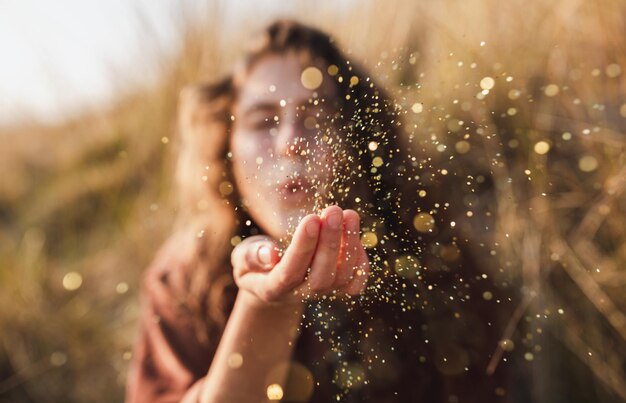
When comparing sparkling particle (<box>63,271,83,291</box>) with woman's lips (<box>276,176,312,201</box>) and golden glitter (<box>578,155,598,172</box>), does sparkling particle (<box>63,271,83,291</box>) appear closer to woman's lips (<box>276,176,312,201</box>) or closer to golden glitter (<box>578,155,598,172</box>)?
woman's lips (<box>276,176,312,201</box>)

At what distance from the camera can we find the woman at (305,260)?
1.44 feet

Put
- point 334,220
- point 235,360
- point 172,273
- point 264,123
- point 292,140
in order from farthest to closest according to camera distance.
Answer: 1. point 172,273
2. point 264,123
3. point 235,360
4. point 292,140
5. point 334,220

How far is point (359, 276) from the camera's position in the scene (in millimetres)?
432

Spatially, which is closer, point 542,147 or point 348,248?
point 348,248

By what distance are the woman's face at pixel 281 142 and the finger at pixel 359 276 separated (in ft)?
0.19

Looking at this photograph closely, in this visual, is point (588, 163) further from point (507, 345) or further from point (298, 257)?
point (298, 257)

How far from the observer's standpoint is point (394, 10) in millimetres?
975

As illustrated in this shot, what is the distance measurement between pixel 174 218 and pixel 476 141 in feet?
2.22

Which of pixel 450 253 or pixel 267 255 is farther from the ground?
pixel 267 255

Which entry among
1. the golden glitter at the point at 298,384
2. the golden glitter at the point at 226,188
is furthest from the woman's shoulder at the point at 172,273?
the golden glitter at the point at 298,384

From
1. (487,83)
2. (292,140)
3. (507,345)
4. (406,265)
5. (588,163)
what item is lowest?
(507,345)

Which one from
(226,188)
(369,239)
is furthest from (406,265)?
(226,188)

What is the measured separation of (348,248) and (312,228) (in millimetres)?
48

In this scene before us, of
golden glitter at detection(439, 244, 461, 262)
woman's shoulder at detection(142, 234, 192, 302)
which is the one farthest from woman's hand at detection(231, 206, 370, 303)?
woman's shoulder at detection(142, 234, 192, 302)
